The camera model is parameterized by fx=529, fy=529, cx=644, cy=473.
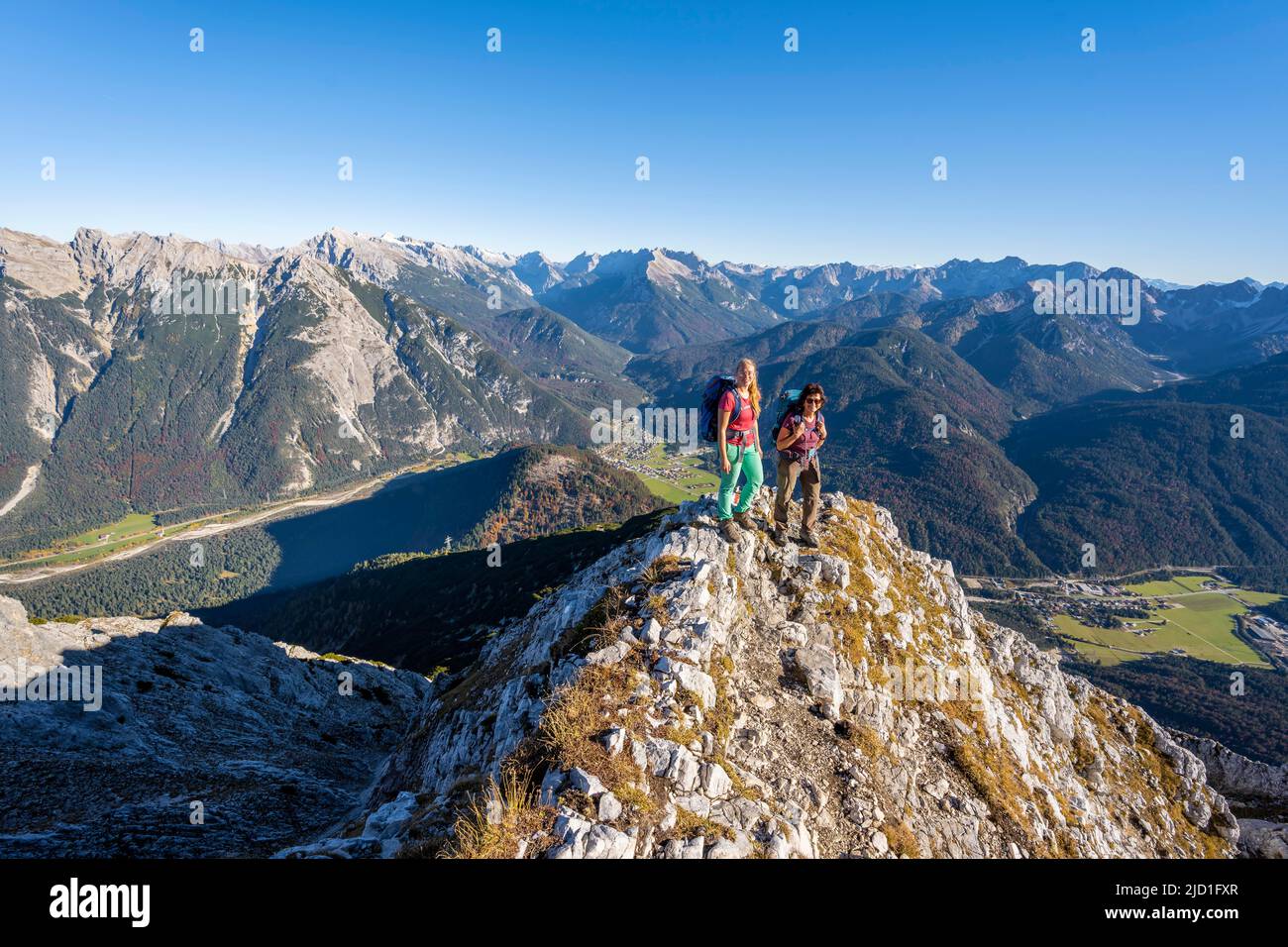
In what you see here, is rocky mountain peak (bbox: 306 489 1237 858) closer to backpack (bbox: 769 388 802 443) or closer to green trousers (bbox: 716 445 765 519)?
green trousers (bbox: 716 445 765 519)

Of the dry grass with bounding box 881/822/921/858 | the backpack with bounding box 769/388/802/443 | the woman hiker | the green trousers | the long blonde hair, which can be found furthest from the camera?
the backpack with bounding box 769/388/802/443

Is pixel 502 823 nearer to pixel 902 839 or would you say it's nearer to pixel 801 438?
pixel 902 839

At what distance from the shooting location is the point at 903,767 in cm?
1742

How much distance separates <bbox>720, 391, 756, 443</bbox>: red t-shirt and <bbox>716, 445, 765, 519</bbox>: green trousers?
0.45m

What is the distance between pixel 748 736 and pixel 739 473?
905cm

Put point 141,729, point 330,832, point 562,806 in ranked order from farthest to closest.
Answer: point 141,729, point 330,832, point 562,806

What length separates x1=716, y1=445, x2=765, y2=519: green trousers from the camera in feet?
60.9

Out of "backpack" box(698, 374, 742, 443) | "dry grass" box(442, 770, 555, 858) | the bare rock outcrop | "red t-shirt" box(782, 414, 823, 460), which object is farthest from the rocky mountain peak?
"backpack" box(698, 374, 742, 443)

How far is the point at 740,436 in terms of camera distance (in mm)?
18375

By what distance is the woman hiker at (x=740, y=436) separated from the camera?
1723cm
